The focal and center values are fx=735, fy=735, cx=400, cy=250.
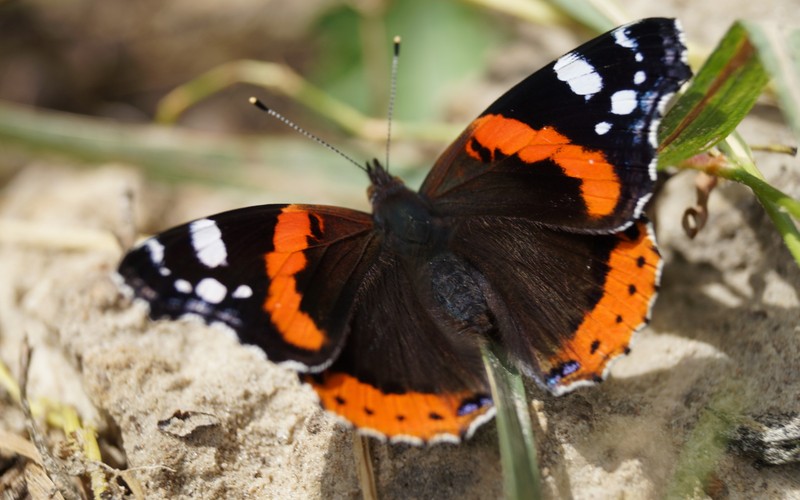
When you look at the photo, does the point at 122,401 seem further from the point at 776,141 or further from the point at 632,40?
the point at 776,141

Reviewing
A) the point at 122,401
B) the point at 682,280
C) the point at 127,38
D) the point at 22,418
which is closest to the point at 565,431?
the point at 682,280

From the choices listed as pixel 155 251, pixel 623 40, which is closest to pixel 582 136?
pixel 623 40

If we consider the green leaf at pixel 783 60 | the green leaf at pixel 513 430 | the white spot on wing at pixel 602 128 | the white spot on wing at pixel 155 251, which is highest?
the white spot on wing at pixel 602 128

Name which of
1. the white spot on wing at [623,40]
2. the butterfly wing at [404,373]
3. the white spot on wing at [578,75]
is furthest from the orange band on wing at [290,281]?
the white spot on wing at [623,40]

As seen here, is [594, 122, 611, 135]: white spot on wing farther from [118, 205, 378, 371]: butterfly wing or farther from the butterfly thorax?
[118, 205, 378, 371]: butterfly wing

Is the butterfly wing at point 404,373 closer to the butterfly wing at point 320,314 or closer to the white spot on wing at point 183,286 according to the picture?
the butterfly wing at point 320,314

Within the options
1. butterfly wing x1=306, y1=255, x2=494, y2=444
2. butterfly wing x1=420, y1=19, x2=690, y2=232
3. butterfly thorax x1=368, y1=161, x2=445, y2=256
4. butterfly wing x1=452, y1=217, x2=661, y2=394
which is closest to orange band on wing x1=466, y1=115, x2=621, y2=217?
butterfly wing x1=420, y1=19, x2=690, y2=232

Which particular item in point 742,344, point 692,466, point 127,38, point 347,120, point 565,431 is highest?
point 127,38
